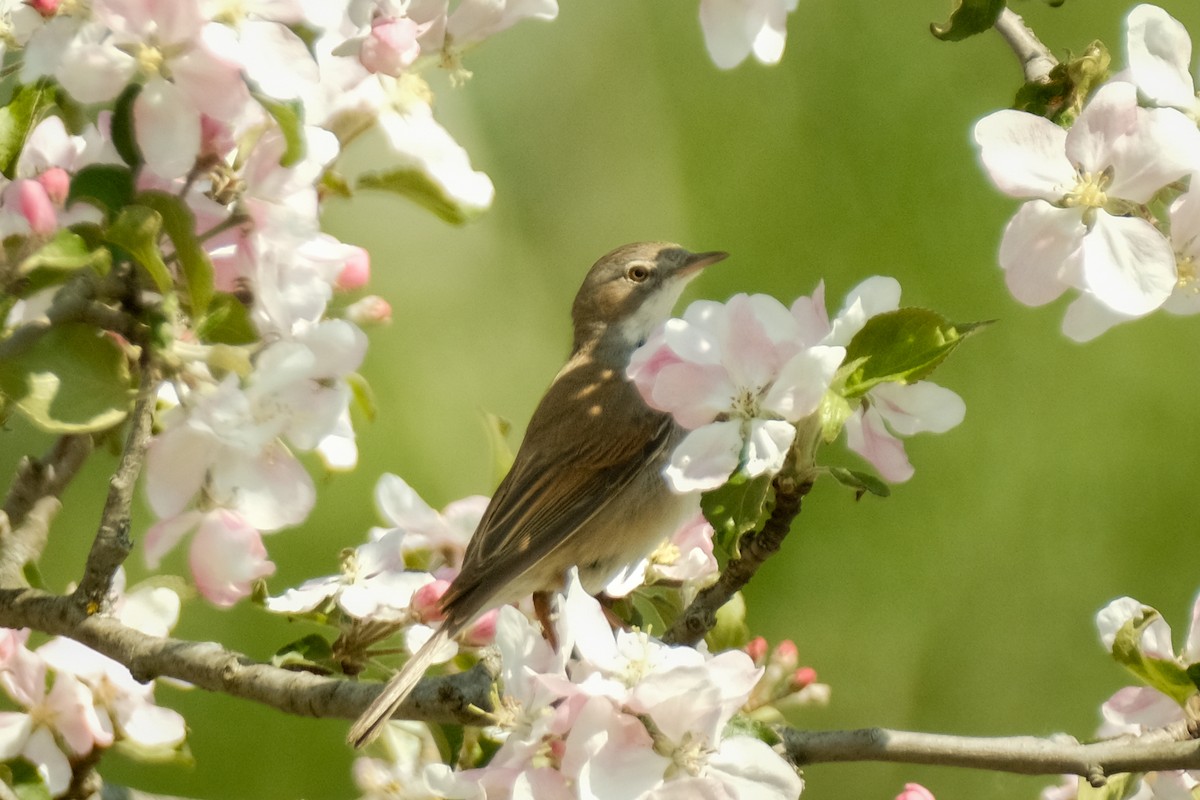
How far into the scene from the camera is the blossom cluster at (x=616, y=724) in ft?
3.99

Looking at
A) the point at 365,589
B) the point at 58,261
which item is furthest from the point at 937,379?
the point at 58,261

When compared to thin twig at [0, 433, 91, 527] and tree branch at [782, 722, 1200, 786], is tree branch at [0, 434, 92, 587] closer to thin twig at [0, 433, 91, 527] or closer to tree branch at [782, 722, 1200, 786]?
thin twig at [0, 433, 91, 527]

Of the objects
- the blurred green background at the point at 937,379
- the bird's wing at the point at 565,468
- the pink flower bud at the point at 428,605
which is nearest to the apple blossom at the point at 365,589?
the pink flower bud at the point at 428,605

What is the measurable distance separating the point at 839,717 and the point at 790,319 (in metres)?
3.38

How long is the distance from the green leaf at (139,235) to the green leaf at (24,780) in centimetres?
66

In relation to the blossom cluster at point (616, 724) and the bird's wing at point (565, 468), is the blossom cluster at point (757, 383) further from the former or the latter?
the bird's wing at point (565, 468)

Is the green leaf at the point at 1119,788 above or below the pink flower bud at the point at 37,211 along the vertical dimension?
below

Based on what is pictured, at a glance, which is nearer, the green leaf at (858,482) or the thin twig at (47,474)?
the green leaf at (858,482)

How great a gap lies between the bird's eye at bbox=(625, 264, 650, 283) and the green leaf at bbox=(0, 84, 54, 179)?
176cm

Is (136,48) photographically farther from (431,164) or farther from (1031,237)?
(1031,237)

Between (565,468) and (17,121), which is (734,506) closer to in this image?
(17,121)

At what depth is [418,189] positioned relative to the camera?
1737 mm

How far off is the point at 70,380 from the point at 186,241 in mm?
166

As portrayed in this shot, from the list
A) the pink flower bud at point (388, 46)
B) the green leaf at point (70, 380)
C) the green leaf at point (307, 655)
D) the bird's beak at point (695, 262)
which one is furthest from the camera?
the bird's beak at point (695, 262)
